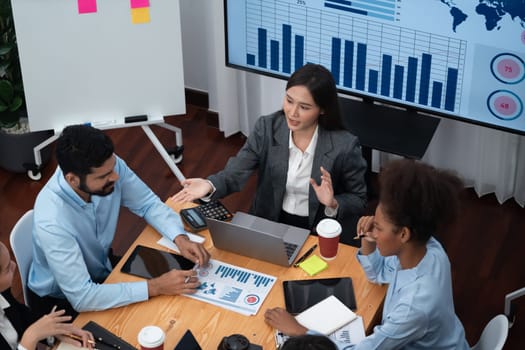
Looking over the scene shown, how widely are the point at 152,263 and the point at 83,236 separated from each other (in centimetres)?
28

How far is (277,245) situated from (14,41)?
87.9 inches

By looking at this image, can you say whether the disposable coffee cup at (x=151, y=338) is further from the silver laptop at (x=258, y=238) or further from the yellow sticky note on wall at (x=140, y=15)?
the yellow sticky note on wall at (x=140, y=15)

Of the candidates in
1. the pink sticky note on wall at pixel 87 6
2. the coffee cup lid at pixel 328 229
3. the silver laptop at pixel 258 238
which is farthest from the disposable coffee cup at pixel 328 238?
the pink sticky note on wall at pixel 87 6

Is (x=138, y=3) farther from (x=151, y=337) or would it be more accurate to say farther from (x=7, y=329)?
(x=151, y=337)

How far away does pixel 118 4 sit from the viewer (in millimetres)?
3812

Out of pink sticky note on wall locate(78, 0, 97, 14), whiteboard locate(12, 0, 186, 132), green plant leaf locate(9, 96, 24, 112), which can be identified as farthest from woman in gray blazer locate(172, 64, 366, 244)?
green plant leaf locate(9, 96, 24, 112)

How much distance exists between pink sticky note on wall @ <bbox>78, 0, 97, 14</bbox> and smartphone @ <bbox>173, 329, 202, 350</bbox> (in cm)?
191

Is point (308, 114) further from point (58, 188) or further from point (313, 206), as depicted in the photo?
point (58, 188)

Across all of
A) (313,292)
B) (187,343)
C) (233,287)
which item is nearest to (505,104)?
(313,292)

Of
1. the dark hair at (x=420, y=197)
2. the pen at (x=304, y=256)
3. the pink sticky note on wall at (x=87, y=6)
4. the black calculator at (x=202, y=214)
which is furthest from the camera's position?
the pink sticky note on wall at (x=87, y=6)

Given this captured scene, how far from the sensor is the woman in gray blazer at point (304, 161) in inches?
122

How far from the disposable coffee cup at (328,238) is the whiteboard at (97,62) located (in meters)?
1.61

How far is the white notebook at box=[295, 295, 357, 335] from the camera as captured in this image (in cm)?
252

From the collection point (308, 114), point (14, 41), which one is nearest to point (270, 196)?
point (308, 114)
